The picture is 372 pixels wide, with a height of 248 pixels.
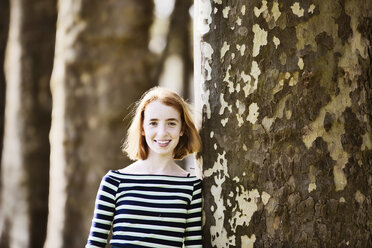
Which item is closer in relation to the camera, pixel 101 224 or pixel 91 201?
pixel 101 224

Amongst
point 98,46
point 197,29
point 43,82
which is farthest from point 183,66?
point 197,29

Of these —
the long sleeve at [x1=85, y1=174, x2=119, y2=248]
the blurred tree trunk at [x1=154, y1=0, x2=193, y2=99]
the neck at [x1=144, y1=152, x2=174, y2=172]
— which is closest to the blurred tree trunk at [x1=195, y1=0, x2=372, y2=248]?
the neck at [x1=144, y1=152, x2=174, y2=172]

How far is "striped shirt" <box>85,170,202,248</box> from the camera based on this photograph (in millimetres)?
2236

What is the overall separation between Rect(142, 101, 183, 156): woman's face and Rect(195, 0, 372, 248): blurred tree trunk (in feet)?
1.22

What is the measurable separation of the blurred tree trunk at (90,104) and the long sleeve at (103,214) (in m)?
2.37

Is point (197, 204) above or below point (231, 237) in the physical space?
above

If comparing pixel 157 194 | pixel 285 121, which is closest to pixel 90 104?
pixel 157 194

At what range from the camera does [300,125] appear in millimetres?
1931

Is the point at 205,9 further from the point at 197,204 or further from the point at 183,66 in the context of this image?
the point at 183,66

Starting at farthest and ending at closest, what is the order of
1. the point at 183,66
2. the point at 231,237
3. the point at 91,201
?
the point at 183,66 → the point at 91,201 → the point at 231,237

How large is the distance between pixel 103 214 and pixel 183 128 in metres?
0.56

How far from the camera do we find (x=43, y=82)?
5992mm

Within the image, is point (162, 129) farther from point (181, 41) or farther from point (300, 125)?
point (181, 41)

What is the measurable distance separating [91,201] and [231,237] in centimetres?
278
